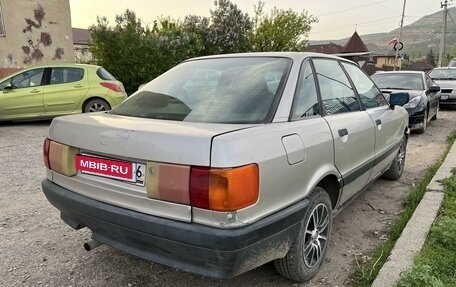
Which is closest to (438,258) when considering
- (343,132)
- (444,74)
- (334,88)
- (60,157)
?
(343,132)

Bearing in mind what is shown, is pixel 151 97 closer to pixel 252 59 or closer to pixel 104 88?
pixel 252 59

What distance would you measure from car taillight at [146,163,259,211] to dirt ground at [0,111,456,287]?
40.1 inches

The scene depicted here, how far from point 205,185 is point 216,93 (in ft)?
3.21

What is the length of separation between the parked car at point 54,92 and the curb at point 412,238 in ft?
24.4

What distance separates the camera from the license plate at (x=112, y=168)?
220cm

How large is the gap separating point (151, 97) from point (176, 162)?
3.84 feet

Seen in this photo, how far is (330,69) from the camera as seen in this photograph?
3393mm

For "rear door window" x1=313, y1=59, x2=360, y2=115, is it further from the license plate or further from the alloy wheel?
the license plate

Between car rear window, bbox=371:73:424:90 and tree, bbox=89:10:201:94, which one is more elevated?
tree, bbox=89:10:201:94

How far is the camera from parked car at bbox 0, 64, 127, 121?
885 centimetres

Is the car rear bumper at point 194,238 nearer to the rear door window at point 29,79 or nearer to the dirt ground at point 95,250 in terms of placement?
the dirt ground at point 95,250

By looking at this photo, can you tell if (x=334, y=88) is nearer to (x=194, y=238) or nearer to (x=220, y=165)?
(x=220, y=165)

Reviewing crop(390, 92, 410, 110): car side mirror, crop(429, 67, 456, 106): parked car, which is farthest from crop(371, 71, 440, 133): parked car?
crop(390, 92, 410, 110): car side mirror

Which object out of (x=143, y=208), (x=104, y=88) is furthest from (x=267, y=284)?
(x=104, y=88)
